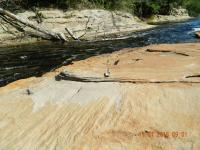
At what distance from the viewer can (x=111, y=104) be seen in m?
10.0

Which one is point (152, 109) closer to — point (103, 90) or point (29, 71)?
point (103, 90)

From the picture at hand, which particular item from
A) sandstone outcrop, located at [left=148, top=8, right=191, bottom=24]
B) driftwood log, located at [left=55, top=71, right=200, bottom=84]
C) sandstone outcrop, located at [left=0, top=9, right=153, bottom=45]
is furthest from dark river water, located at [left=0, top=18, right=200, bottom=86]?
sandstone outcrop, located at [left=148, top=8, right=191, bottom=24]

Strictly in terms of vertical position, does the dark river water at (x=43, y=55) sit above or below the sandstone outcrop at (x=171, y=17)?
below

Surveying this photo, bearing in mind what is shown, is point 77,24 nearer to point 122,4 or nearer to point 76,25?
point 76,25

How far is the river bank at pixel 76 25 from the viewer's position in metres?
27.2

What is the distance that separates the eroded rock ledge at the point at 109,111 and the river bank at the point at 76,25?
1486cm

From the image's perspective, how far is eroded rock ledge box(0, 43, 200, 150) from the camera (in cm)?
834

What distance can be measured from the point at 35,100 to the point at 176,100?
156 inches

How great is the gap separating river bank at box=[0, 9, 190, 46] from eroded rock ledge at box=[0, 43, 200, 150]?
14.9m

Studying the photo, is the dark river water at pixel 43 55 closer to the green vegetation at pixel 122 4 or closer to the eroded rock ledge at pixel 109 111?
the eroded rock ledge at pixel 109 111

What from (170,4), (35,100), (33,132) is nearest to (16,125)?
A: (33,132)
